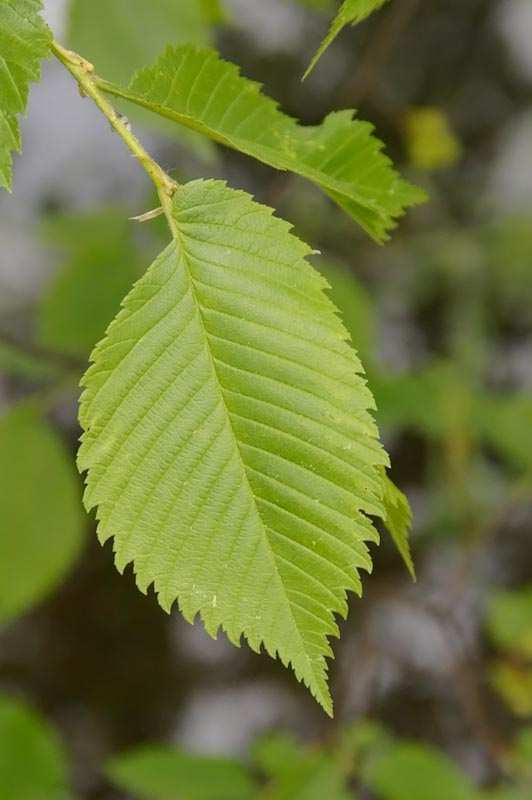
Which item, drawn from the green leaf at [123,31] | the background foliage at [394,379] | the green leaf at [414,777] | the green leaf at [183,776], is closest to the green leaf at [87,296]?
the background foliage at [394,379]

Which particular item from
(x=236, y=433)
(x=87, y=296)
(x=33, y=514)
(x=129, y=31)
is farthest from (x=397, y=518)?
(x=87, y=296)

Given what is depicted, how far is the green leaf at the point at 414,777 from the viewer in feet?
5.41

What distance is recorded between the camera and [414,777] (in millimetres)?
1671

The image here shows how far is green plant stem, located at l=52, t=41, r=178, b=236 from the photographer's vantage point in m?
0.58

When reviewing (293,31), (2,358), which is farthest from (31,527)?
(293,31)

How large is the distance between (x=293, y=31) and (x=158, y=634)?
1.61m

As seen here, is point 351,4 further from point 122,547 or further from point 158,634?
point 158,634

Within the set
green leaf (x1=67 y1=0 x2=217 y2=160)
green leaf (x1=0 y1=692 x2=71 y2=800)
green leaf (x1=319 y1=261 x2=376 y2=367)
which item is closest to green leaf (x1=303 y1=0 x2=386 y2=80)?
green leaf (x1=67 y1=0 x2=217 y2=160)

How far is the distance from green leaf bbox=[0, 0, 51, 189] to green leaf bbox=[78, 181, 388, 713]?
10 cm

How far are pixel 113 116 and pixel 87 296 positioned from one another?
1210 millimetres

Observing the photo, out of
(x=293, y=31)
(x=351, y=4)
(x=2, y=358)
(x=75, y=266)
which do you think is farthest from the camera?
(x=293, y=31)

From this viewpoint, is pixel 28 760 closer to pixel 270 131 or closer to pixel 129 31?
pixel 129 31

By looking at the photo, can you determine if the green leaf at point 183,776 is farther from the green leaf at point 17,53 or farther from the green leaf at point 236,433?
the green leaf at point 17,53

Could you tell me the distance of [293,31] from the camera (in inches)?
112
